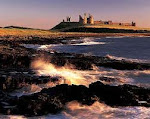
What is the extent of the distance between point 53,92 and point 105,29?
6761 inches

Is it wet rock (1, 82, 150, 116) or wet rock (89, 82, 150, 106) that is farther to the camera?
wet rock (89, 82, 150, 106)

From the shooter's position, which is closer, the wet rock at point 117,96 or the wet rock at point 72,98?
the wet rock at point 72,98

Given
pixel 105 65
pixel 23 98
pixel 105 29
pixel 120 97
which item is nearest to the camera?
pixel 23 98

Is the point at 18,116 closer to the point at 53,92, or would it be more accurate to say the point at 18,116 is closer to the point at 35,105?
the point at 35,105

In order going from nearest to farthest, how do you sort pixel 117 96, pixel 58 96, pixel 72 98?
1. pixel 58 96
2. pixel 72 98
3. pixel 117 96

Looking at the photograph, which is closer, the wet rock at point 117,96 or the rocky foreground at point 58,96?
the rocky foreground at point 58,96

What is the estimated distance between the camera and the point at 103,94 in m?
16.6

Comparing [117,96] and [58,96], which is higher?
[58,96]

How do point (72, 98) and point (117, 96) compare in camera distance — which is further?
point (117, 96)

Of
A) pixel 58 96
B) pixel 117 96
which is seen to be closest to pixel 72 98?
pixel 58 96

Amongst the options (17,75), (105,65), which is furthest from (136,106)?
(105,65)

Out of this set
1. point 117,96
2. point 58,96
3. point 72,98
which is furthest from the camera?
point 117,96

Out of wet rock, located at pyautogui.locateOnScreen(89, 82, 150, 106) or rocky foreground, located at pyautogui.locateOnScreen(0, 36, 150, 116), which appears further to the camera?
wet rock, located at pyautogui.locateOnScreen(89, 82, 150, 106)

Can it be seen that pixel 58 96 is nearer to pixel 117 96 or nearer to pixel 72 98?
pixel 72 98
